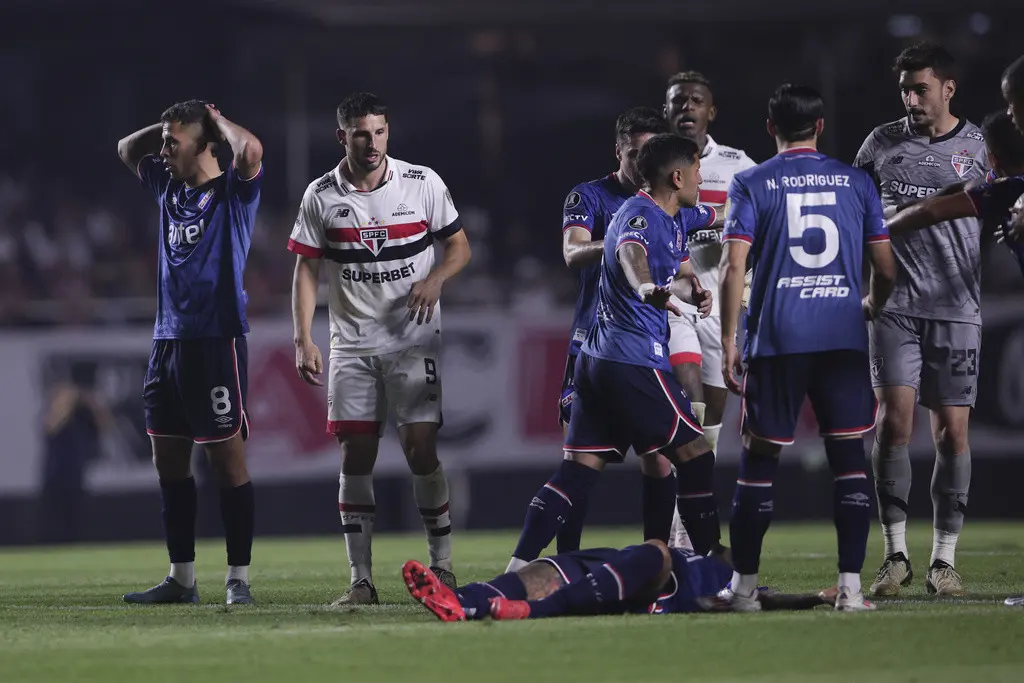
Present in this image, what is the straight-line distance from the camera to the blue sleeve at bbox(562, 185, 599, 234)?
7387 millimetres

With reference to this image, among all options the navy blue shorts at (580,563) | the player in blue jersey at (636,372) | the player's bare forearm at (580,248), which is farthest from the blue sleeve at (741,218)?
the navy blue shorts at (580,563)

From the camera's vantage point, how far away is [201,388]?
286 inches

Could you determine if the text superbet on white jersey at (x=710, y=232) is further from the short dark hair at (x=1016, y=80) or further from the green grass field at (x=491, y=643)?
the short dark hair at (x=1016, y=80)

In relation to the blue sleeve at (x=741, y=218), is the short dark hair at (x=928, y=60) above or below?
above

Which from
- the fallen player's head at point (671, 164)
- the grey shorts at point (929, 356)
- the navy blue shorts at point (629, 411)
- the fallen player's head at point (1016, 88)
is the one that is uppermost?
the fallen player's head at point (1016, 88)

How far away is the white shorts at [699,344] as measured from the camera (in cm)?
796

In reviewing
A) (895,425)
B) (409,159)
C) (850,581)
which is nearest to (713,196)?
(895,425)

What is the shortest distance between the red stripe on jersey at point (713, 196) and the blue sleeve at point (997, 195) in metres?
1.99

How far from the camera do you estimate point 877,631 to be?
17.1 feet

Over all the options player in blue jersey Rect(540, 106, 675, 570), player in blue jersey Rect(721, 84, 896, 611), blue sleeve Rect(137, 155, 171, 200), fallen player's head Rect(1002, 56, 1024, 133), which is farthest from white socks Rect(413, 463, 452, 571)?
fallen player's head Rect(1002, 56, 1024, 133)

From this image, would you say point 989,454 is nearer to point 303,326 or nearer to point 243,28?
point 303,326

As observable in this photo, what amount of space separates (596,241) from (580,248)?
11cm

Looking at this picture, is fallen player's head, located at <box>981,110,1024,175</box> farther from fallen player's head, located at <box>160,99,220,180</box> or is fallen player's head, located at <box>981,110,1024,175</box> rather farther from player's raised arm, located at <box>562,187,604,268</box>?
fallen player's head, located at <box>160,99,220,180</box>

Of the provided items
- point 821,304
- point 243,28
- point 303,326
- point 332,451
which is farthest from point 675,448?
point 243,28
